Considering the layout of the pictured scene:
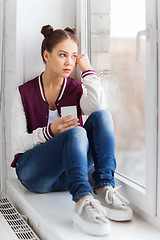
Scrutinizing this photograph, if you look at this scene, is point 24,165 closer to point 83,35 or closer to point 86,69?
point 86,69

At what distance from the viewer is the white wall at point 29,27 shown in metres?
1.86

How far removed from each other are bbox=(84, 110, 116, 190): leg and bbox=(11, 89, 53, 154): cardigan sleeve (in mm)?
205

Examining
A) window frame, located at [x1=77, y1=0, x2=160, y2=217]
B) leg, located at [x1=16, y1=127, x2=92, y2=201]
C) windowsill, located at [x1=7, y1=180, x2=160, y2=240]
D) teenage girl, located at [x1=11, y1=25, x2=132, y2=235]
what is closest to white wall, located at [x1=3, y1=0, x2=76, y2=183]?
teenage girl, located at [x1=11, y1=25, x2=132, y2=235]

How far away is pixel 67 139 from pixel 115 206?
1.03ft

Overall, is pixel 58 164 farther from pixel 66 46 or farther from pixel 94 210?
pixel 66 46

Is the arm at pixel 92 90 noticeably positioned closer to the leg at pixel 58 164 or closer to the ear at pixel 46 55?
the ear at pixel 46 55

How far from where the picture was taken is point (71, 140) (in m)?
1.38

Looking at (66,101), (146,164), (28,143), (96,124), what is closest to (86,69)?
(66,101)

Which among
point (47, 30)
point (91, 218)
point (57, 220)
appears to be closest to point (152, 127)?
point (91, 218)

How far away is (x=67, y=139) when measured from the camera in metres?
1.40

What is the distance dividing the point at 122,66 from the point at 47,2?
63 centimetres

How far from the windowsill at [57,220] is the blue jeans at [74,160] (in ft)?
0.22

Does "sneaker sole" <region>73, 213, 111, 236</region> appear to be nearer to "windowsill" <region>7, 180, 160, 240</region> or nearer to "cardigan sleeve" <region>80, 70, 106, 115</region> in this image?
"windowsill" <region>7, 180, 160, 240</region>

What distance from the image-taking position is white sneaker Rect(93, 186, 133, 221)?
134 centimetres
